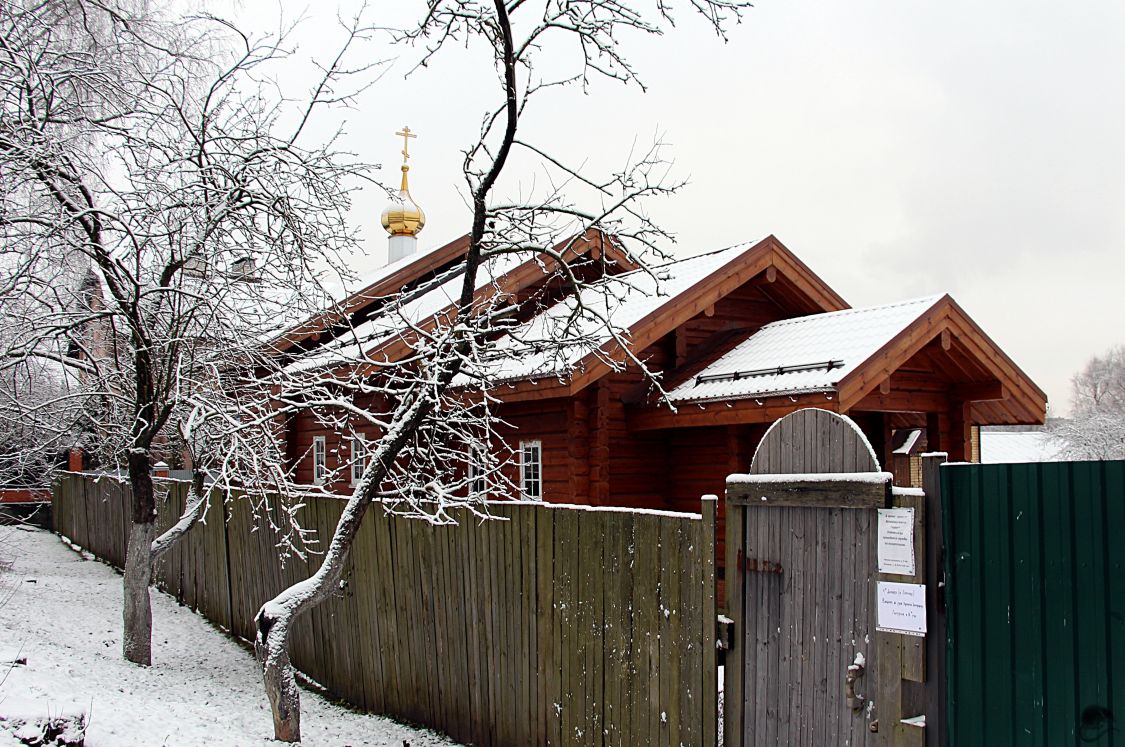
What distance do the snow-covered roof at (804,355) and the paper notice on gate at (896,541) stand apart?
21.8 ft

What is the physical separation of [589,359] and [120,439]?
5775 mm

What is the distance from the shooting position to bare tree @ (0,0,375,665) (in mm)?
8086

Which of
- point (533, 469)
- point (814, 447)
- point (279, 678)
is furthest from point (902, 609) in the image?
point (533, 469)

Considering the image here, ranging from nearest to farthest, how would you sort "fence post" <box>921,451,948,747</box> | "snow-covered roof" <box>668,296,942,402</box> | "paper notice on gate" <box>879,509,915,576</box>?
"fence post" <box>921,451,948,747</box>
"paper notice on gate" <box>879,509,915,576</box>
"snow-covered roof" <box>668,296,942,402</box>

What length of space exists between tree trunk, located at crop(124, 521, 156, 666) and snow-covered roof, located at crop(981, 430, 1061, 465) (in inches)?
1886

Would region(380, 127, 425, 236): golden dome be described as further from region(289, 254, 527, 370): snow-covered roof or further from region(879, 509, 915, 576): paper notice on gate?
region(879, 509, 915, 576): paper notice on gate

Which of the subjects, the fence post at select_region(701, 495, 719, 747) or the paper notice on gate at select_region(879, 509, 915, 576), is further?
the fence post at select_region(701, 495, 719, 747)

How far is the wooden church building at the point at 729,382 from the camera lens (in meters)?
12.0

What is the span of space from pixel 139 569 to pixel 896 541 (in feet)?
26.1

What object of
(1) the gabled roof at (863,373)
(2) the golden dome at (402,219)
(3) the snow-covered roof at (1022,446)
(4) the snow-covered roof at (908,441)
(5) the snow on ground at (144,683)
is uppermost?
(2) the golden dome at (402,219)

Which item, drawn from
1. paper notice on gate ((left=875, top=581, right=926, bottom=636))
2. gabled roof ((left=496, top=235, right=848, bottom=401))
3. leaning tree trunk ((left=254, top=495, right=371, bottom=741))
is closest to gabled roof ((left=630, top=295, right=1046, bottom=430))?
gabled roof ((left=496, top=235, right=848, bottom=401))

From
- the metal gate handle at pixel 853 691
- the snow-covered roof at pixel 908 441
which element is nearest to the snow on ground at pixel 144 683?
the metal gate handle at pixel 853 691

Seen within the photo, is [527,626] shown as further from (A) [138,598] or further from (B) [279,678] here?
(A) [138,598]

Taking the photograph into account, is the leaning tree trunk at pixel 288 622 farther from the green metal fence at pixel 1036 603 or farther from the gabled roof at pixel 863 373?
the gabled roof at pixel 863 373
